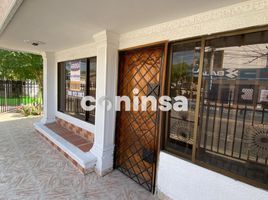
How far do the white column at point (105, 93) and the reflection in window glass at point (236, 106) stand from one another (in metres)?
1.50

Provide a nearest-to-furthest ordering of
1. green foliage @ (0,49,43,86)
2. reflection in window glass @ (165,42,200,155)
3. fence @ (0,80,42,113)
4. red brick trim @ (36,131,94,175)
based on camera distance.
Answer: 1. reflection in window glass @ (165,42,200,155)
2. red brick trim @ (36,131,94,175)
3. green foliage @ (0,49,43,86)
4. fence @ (0,80,42,113)

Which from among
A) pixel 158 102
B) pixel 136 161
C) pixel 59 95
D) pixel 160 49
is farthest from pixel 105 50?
pixel 59 95

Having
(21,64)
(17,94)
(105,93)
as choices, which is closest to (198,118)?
(105,93)

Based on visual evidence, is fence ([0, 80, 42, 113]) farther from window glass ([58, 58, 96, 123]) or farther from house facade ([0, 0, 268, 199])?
house facade ([0, 0, 268, 199])

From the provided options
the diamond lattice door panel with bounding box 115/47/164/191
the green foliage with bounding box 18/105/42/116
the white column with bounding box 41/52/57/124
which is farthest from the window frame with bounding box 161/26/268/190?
the green foliage with bounding box 18/105/42/116

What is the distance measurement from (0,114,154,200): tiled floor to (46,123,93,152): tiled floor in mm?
382

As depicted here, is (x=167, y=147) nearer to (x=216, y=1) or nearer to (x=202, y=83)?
(x=202, y=83)

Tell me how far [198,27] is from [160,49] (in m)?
0.61

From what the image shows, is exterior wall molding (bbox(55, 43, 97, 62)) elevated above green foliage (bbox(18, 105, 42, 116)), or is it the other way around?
exterior wall molding (bbox(55, 43, 97, 62))

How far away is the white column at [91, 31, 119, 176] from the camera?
2684mm

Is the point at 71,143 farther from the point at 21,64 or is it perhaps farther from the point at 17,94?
the point at 17,94

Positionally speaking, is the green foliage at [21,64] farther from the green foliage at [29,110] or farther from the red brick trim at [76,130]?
the red brick trim at [76,130]

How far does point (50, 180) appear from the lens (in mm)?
2641

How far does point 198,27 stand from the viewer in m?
1.86
